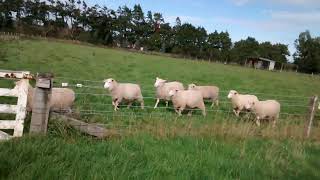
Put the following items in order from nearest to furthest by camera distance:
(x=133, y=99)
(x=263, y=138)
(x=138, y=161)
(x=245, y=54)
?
(x=138, y=161), (x=263, y=138), (x=133, y=99), (x=245, y=54)

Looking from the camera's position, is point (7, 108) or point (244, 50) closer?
point (7, 108)

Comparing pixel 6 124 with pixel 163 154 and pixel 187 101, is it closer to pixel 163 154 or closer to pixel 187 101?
pixel 163 154

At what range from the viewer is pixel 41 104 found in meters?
8.62

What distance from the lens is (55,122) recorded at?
8.88 meters

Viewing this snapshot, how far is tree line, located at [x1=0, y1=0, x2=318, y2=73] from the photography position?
421 feet

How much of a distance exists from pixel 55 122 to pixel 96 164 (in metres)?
2.05

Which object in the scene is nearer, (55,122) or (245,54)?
(55,122)

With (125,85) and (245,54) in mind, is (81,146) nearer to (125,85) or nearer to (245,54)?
(125,85)

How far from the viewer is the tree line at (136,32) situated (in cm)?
12825

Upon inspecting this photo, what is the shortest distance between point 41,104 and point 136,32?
471 ft

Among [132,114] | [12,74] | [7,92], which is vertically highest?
[12,74]

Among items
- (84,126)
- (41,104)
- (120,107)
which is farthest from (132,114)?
(41,104)

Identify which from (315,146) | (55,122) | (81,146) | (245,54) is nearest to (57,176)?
(81,146)

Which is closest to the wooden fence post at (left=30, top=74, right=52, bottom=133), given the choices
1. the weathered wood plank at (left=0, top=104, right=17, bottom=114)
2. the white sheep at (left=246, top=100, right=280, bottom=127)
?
the weathered wood plank at (left=0, top=104, right=17, bottom=114)
